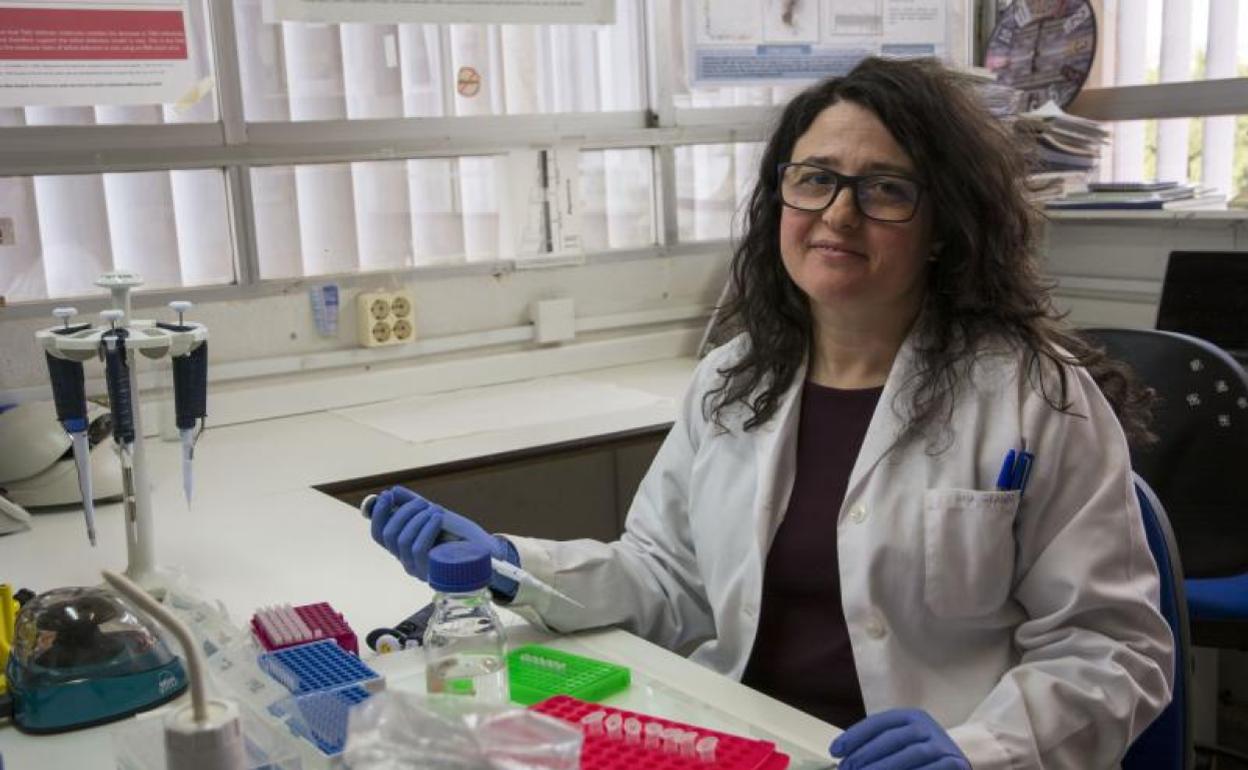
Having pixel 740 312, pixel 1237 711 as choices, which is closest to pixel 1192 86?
pixel 1237 711

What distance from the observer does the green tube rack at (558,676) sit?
1.19 meters

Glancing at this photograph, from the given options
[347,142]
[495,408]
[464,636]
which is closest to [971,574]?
[464,636]

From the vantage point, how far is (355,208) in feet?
9.10

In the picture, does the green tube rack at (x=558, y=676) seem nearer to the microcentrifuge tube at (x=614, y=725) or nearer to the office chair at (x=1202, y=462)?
the microcentrifuge tube at (x=614, y=725)

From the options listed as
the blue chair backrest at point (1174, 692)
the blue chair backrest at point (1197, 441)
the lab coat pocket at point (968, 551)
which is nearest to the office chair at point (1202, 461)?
the blue chair backrest at point (1197, 441)

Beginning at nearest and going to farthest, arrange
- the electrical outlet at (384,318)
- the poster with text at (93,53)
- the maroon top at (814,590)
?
the maroon top at (814,590)
the poster with text at (93,53)
the electrical outlet at (384,318)

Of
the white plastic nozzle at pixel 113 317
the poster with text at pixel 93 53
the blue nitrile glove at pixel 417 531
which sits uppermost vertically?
the poster with text at pixel 93 53

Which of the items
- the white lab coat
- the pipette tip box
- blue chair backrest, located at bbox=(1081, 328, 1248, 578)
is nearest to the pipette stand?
the pipette tip box

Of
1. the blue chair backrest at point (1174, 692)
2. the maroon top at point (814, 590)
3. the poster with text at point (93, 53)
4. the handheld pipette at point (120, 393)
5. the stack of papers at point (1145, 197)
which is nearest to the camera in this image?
the blue chair backrest at point (1174, 692)

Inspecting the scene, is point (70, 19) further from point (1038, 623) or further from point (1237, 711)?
point (1237, 711)

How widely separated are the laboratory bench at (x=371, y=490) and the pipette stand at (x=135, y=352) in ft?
0.22

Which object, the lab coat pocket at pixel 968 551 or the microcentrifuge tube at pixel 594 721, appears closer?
the microcentrifuge tube at pixel 594 721

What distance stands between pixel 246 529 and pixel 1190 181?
96.1 inches

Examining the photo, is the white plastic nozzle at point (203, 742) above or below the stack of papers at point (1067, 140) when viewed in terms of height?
below
